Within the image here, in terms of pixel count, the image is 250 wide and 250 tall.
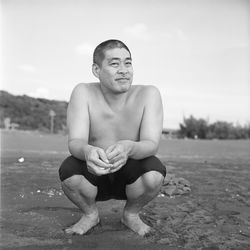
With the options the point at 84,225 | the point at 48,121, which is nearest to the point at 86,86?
the point at 84,225

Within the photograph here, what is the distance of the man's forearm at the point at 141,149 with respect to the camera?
91.4 inches

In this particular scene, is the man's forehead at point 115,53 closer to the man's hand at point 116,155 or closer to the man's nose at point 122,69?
the man's nose at point 122,69

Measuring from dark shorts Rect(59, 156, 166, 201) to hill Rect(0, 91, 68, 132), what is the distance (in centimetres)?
2347

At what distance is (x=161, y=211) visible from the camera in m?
3.22

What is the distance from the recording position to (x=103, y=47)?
2.59 m

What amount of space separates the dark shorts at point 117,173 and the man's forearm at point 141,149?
8 cm

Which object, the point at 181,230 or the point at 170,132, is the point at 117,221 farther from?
the point at 170,132

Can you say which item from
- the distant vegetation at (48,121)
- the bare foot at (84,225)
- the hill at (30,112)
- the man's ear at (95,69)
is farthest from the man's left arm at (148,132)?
the hill at (30,112)

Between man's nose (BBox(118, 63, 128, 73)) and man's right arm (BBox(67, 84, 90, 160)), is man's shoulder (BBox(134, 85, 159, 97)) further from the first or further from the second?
man's right arm (BBox(67, 84, 90, 160))

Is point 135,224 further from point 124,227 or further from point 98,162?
point 98,162

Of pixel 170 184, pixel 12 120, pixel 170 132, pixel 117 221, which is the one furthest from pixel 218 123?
pixel 117 221

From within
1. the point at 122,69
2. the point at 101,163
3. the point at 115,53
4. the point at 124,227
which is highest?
the point at 115,53

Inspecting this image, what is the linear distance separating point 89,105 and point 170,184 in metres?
2.01

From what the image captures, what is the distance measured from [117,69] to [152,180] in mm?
805
